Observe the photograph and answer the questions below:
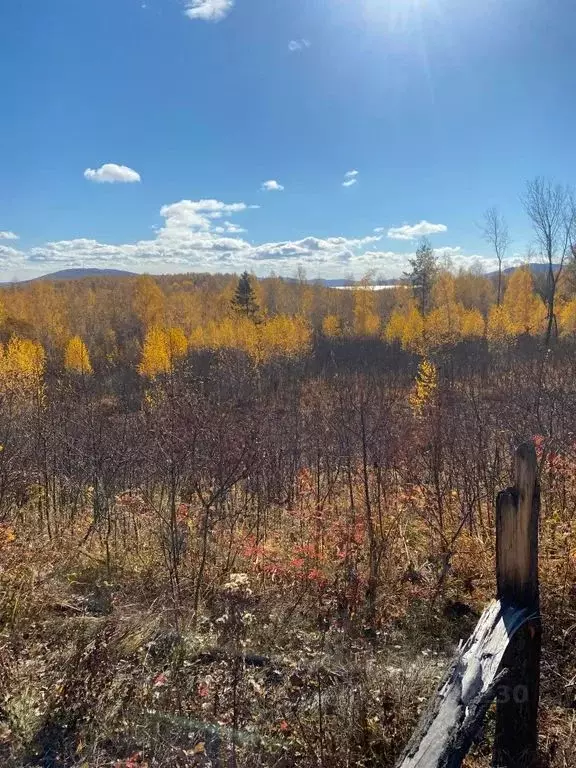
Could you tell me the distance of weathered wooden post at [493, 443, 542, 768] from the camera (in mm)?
2127

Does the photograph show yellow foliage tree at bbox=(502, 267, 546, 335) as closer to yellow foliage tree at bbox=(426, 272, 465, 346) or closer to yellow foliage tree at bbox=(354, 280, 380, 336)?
yellow foliage tree at bbox=(426, 272, 465, 346)

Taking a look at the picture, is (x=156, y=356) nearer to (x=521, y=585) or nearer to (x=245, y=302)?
(x=245, y=302)

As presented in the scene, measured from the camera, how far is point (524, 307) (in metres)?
41.3

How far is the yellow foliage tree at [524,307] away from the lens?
3955 centimetres

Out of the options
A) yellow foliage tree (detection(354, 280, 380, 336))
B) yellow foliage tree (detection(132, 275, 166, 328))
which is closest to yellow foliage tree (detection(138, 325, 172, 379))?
yellow foliage tree (detection(132, 275, 166, 328))

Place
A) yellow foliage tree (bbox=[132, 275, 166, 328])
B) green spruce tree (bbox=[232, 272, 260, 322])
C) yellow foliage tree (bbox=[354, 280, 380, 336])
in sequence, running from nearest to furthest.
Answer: green spruce tree (bbox=[232, 272, 260, 322]) → yellow foliage tree (bbox=[354, 280, 380, 336]) → yellow foliage tree (bbox=[132, 275, 166, 328])

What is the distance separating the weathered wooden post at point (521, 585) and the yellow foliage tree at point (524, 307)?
3824cm

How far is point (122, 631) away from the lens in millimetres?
3537

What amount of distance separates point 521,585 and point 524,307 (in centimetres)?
4434

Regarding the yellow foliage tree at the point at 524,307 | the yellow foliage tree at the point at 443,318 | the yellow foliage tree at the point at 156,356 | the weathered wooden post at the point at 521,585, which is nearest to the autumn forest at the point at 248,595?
the weathered wooden post at the point at 521,585

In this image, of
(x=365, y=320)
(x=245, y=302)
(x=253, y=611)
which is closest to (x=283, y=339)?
(x=245, y=302)

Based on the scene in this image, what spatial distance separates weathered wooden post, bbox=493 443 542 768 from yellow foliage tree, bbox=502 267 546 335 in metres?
38.2

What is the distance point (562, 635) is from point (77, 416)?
7.55 m

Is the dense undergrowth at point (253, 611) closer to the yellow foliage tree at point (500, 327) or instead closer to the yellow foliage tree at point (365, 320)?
the yellow foliage tree at point (500, 327)
